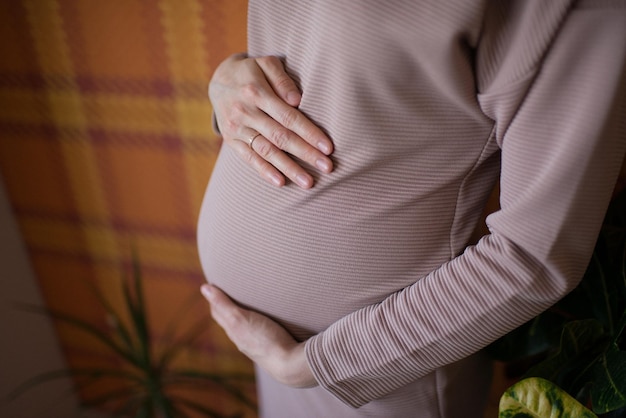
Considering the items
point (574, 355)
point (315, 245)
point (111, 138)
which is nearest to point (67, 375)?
point (111, 138)

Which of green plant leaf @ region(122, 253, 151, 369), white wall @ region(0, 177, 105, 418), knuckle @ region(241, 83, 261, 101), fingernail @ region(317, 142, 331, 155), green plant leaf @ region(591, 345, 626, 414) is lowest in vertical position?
white wall @ region(0, 177, 105, 418)

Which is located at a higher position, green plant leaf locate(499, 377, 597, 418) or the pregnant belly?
the pregnant belly

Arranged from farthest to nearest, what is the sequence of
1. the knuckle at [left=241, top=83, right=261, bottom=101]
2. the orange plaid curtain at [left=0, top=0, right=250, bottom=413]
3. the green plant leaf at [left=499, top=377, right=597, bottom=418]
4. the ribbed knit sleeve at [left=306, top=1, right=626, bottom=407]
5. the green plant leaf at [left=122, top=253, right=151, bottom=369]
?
the green plant leaf at [left=122, top=253, right=151, bottom=369] → the orange plaid curtain at [left=0, top=0, right=250, bottom=413] → the knuckle at [left=241, top=83, right=261, bottom=101] → the green plant leaf at [left=499, top=377, right=597, bottom=418] → the ribbed knit sleeve at [left=306, top=1, right=626, bottom=407]

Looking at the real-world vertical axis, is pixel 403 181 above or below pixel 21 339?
above

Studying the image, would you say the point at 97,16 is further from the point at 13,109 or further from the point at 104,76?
the point at 13,109

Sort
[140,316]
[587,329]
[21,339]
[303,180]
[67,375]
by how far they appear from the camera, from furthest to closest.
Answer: [21,339] < [67,375] < [140,316] < [587,329] < [303,180]

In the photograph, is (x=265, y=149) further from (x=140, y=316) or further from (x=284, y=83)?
(x=140, y=316)

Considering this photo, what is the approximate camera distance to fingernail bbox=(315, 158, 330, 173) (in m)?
0.66

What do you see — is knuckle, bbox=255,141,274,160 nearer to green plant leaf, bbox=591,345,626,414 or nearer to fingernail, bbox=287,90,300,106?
fingernail, bbox=287,90,300,106

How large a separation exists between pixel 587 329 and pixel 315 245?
0.46 metres

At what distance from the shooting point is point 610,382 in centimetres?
66

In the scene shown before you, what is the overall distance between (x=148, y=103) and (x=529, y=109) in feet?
3.22

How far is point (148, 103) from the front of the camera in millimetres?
1254

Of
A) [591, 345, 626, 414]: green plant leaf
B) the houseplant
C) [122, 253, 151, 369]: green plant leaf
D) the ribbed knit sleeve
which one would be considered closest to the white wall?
[122, 253, 151, 369]: green plant leaf
